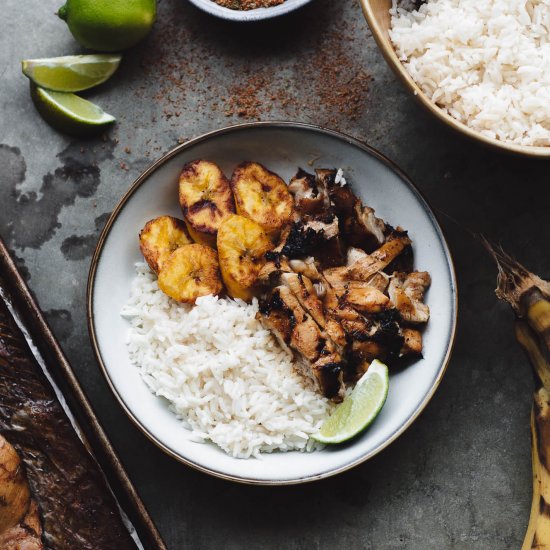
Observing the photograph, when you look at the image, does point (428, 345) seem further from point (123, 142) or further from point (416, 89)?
point (123, 142)

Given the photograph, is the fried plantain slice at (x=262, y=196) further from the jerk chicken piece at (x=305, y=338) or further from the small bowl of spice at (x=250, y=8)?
the small bowl of spice at (x=250, y=8)

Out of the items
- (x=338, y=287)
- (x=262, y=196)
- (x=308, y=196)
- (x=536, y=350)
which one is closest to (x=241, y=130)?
(x=262, y=196)

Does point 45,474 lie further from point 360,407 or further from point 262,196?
point 262,196

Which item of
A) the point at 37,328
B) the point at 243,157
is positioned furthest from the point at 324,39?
the point at 37,328

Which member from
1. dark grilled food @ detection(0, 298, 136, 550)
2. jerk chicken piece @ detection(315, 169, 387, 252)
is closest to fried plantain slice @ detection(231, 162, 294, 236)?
jerk chicken piece @ detection(315, 169, 387, 252)

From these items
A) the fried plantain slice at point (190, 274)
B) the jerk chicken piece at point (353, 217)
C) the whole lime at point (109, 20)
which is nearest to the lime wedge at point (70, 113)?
the whole lime at point (109, 20)

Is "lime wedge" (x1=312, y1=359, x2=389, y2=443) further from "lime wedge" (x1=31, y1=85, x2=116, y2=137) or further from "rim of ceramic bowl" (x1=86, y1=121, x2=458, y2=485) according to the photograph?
"lime wedge" (x1=31, y1=85, x2=116, y2=137)
